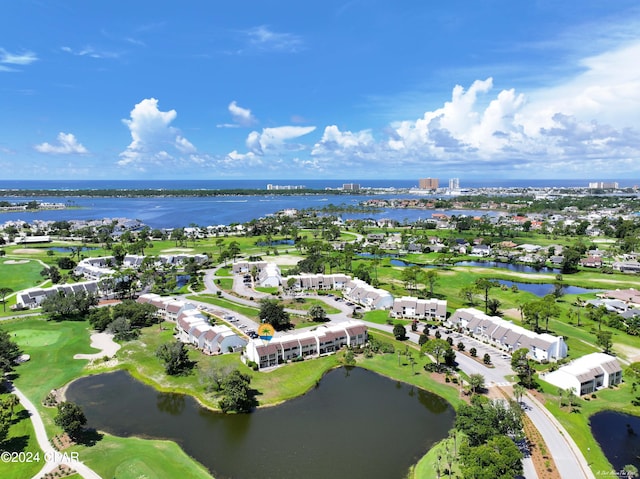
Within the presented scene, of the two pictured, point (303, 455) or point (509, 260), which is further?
point (509, 260)

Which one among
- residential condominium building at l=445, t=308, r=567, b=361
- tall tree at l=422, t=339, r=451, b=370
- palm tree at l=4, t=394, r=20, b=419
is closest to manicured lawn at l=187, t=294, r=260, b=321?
tall tree at l=422, t=339, r=451, b=370

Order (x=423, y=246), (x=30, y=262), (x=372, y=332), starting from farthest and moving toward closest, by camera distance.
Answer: (x=423, y=246)
(x=30, y=262)
(x=372, y=332)

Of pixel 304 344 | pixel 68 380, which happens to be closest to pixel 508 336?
pixel 304 344

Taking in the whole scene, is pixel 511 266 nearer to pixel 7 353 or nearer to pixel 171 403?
pixel 171 403

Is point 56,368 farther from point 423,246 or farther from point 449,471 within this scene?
point 423,246

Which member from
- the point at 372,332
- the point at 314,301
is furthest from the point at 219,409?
the point at 314,301

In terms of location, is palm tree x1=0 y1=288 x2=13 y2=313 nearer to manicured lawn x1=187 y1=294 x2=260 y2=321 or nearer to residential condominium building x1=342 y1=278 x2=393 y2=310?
manicured lawn x1=187 y1=294 x2=260 y2=321
